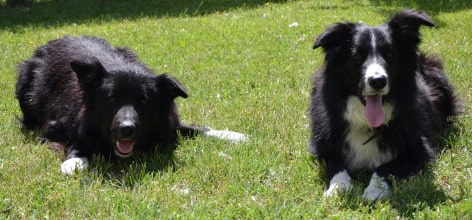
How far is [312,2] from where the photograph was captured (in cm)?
1564

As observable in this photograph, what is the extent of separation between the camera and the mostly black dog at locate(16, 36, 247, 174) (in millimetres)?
5090

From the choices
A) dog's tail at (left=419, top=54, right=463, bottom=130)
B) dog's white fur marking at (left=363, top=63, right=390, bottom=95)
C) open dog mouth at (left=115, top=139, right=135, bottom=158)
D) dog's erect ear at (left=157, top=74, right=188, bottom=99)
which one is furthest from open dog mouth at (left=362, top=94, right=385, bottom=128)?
open dog mouth at (left=115, top=139, right=135, bottom=158)

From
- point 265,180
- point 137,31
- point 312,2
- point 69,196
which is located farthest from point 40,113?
point 312,2

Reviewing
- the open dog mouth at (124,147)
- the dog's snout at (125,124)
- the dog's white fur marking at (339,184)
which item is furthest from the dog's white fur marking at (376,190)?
the open dog mouth at (124,147)

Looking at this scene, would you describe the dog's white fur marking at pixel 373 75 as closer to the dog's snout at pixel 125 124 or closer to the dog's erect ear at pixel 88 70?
the dog's snout at pixel 125 124

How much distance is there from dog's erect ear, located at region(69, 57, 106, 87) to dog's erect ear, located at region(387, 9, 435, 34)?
2663mm

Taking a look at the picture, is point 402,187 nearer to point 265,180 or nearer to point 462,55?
point 265,180

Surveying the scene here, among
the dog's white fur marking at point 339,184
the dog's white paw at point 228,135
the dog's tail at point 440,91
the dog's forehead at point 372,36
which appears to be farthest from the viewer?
the dog's tail at point 440,91

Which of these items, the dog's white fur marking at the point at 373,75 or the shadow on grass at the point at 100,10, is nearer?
the dog's white fur marking at the point at 373,75

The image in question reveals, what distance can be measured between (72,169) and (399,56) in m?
3.01

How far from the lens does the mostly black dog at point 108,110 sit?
509 centimetres

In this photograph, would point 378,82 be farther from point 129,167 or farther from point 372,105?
point 129,167

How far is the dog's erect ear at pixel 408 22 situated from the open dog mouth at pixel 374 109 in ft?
2.00

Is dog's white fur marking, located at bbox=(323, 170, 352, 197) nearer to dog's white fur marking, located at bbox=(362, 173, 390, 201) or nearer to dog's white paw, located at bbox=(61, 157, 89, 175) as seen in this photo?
dog's white fur marking, located at bbox=(362, 173, 390, 201)
